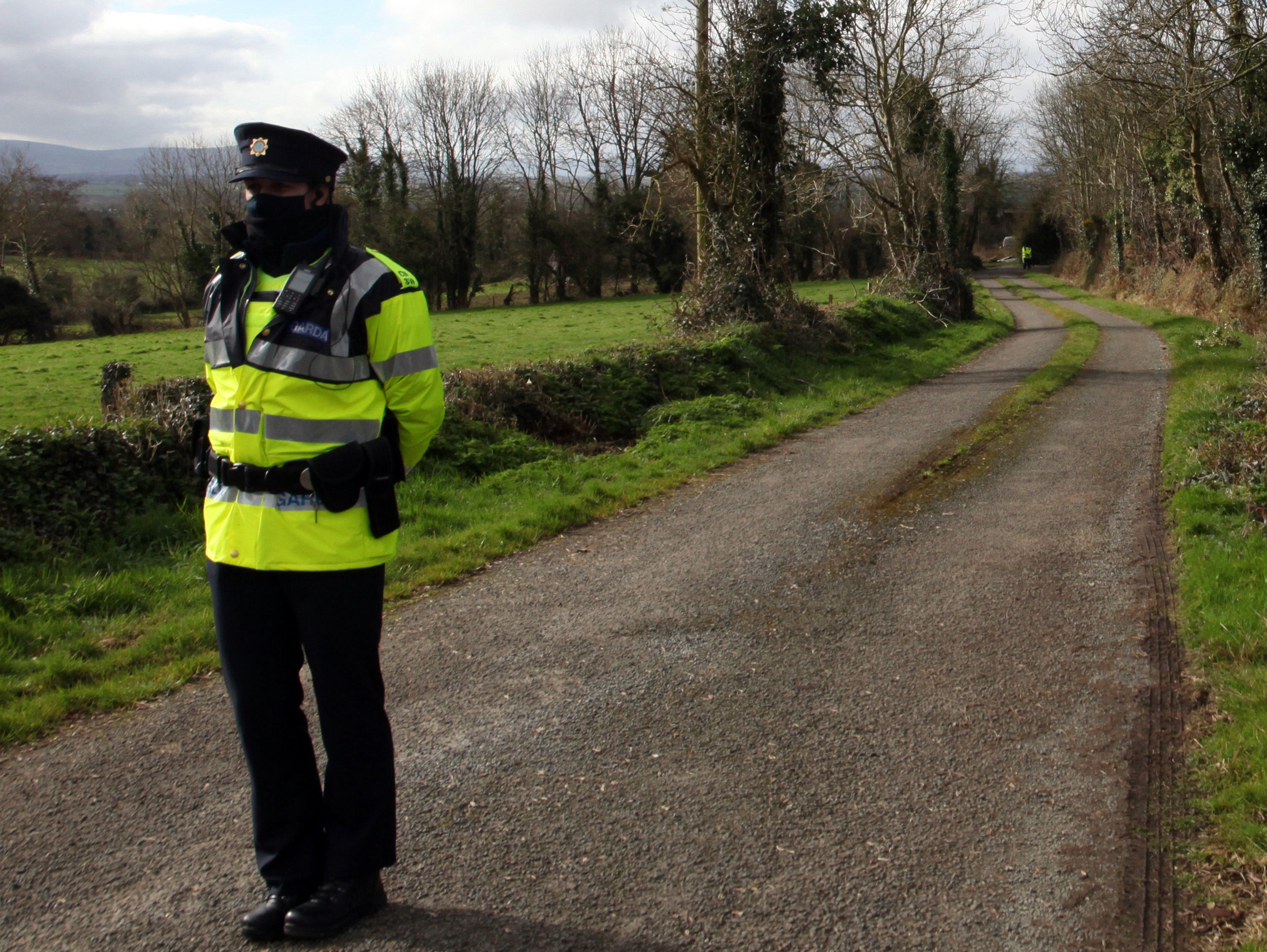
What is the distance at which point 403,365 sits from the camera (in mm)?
2928

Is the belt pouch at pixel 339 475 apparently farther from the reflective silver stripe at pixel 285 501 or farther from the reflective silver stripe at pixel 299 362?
the reflective silver stripe at pixel 299 362

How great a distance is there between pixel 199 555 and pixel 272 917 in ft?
14.6

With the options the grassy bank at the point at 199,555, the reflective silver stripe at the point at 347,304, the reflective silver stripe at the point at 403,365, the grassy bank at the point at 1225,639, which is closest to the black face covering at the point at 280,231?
the reflective silver stripe at the point at 347,304

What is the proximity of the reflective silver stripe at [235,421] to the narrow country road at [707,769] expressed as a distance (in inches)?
58.1

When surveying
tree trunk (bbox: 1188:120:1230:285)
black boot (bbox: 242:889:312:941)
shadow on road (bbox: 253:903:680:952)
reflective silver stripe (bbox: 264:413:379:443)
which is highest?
tree trunk (bbox: 1188:120:1230:285)

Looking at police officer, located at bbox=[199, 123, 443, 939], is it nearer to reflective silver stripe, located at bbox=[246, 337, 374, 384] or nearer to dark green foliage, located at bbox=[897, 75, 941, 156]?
reflective silver stripe, located at bbox=[246, 337, 374, 384]

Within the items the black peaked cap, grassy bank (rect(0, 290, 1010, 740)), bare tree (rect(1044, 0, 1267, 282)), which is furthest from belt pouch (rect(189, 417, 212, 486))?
bare tree (rect(1044, 0, 1267, 282))

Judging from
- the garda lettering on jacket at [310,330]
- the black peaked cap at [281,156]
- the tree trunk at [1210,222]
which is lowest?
the garda lettering on jacket at [310,330]

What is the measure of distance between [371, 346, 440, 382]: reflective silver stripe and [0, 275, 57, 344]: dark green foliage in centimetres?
4883

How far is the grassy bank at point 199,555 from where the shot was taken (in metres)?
4.86

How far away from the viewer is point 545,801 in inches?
141

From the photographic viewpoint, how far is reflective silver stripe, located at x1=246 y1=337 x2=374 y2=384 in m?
2.77

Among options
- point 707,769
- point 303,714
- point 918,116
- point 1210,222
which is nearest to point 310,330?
point 303,714

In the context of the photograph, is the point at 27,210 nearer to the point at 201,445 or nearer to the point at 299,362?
the point at 201,445
